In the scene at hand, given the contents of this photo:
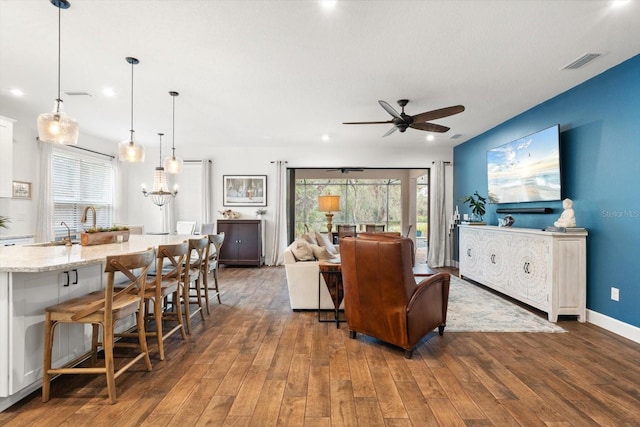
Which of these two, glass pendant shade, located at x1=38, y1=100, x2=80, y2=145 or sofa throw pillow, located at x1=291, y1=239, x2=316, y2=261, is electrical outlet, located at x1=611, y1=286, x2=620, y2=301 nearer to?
sofa throw pillow, located at x1=291, y1=239, x2=316, y2=261

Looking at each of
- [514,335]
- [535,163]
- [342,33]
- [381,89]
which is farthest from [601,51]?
[514,335]

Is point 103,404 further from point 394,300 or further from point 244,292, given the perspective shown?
point 244,292

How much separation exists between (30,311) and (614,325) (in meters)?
4.89

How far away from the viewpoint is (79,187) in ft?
20.3

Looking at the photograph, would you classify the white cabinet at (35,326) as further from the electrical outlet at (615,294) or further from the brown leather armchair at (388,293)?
the electrical outlet at (615,294)

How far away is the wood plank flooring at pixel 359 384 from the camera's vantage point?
1.94m

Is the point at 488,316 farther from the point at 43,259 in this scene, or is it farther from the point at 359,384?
the point at 43,259

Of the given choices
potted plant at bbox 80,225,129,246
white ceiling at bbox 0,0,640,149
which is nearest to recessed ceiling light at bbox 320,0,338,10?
white ceiling at bbox 0,0,640,149

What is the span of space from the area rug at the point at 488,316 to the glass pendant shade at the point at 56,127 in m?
3.75

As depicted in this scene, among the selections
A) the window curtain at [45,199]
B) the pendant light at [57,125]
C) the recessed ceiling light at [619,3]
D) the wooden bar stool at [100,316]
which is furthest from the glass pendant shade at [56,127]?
the recessed ceiling light at [619,3]

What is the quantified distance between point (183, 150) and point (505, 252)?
658 cm

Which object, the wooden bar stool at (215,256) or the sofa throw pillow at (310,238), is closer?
the wooden bar stool at (215,256)

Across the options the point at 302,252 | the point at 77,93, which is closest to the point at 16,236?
the point at 77,93

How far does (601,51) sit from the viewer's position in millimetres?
3061
